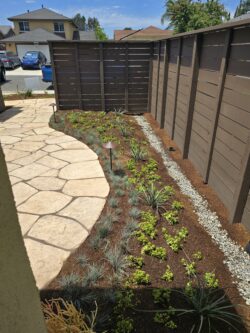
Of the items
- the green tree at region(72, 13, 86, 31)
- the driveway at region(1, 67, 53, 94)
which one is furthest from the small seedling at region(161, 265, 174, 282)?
the green tree at region(72, 13, 86, 31)

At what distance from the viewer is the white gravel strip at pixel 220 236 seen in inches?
101

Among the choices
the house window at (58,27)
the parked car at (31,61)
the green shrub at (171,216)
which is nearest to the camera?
the green shrub at (171,216)

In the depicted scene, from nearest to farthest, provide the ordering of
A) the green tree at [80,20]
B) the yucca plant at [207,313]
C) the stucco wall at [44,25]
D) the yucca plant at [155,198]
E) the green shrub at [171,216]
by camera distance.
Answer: the yucca plant at [207,313] → the green shrub at [171,216] → the yucca plant at [155,198] → the stucco wall at [44,25] → the green tree at [80,20]

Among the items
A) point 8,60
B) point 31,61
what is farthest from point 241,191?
point 8,60

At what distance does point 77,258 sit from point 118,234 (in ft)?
1.90

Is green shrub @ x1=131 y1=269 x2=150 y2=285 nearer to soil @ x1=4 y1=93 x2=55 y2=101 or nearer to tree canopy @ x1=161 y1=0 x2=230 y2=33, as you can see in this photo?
soil @ x1=4 y1=93 x2=55 y2=101

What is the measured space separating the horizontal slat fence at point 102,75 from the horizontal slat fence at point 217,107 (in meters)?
2.61

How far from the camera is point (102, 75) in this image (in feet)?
27.3

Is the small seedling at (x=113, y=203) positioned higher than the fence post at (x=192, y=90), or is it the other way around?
the fence post at (x=192, y=90)

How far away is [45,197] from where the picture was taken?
378 centimetres

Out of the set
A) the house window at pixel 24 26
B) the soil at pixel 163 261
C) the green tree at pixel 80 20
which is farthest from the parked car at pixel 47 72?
the green tree at pixel 80 20

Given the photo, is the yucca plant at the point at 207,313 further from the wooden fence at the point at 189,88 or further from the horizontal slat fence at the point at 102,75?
the horizontal slat fence at the point at 102,75

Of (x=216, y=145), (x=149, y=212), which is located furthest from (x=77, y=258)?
(x=216, y=145)

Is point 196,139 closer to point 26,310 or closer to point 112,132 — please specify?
point 112,132
